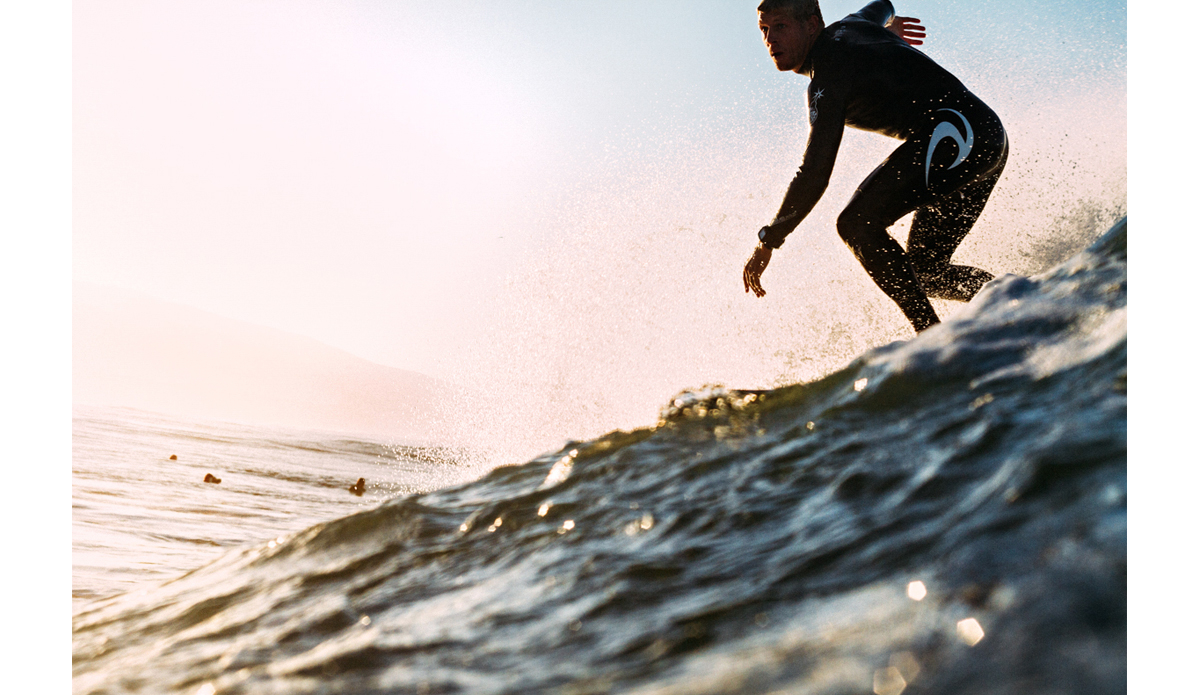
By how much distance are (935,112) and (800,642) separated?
1.84 m

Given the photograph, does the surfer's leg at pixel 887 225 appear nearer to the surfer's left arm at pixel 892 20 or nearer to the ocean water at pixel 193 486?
the surfer's left arm at pixel 892 20

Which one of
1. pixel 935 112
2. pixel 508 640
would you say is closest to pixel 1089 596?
pixel 508 640

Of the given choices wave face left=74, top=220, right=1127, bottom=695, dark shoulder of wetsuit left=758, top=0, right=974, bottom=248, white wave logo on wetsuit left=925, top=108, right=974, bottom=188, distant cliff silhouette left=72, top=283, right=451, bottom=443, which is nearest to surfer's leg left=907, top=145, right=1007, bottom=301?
white wave logo on wetsuit left=925, top=108, right=974, bottom=188

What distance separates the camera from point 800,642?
0.83 m

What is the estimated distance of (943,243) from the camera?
2092 mm

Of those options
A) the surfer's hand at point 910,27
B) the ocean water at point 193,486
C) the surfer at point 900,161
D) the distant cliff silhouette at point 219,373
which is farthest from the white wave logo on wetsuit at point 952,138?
the distant cliff silhouette at point 219,373

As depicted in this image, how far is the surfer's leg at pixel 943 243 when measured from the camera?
2.07 metres

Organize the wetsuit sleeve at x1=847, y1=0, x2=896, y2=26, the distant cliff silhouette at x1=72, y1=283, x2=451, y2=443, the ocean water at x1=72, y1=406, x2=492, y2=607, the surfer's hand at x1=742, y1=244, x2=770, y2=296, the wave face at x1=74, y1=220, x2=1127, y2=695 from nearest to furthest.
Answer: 1. the wave face at x1=74, y1=220, x2=1127, y2=695
2. the surfer's hand at x1=742, y1=244, x2=770, y2=296
3. the wetsuit sleeve at x1=847, y1=0, x2=896, y2=26
4. the ocean water at x1=72, y1=406, x2=492, y2=607
5. the distant cliff silhouette at x1=72, y1=283, x2=451, y2=443

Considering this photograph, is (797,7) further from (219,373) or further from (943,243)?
(219,373)

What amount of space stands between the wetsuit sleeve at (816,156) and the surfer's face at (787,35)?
0.55ft

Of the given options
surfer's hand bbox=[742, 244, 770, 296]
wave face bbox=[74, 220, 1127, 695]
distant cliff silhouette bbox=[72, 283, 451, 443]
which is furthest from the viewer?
distant cliff silhouette bbox=[72, 283, 451, 443]

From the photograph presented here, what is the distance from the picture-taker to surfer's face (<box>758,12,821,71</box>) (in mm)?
2166

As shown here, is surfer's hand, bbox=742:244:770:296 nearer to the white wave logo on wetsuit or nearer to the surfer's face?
the white wave logo on wetsuit

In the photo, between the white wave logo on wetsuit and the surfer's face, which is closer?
the white wave logo on wetsuit
